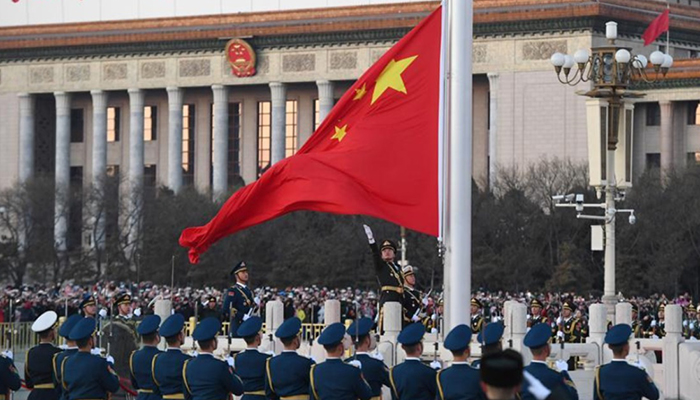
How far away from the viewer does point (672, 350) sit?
22734 mm

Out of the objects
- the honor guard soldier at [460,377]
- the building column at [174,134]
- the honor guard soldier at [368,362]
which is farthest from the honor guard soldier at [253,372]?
the building column at [174,134]

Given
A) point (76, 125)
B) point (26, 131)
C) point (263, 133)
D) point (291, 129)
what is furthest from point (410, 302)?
point (76, 125)

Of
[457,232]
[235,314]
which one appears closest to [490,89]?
[235,314]

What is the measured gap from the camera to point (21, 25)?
92.4 metres

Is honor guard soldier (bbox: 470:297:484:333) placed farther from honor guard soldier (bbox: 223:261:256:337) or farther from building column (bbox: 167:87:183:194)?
building column (bbox: 167:87:183:194)

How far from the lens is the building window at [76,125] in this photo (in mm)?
94562

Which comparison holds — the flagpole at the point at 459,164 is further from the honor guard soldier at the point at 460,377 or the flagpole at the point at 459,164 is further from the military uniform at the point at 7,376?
the military uniform at the point at 7,376

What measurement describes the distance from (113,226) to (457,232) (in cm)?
5897

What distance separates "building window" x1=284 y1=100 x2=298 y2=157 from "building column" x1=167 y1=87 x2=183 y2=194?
195 inches

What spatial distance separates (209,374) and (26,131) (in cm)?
7759

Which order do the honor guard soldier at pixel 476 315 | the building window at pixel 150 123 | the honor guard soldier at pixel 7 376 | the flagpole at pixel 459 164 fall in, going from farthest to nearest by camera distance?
1. the building window at pixel 150 123
2. the honor guard soldier at pixel 476 315
3. the flagpole at pixel 459 164
4. the honor guard soldier at pixel 7 376

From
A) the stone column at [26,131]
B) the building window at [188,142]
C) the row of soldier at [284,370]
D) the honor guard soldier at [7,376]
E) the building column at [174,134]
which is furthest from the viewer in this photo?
the stone column at [26,131]

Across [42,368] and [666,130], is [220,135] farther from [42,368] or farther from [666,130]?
[42,368]

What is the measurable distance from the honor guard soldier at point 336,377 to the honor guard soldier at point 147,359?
2.34 m
